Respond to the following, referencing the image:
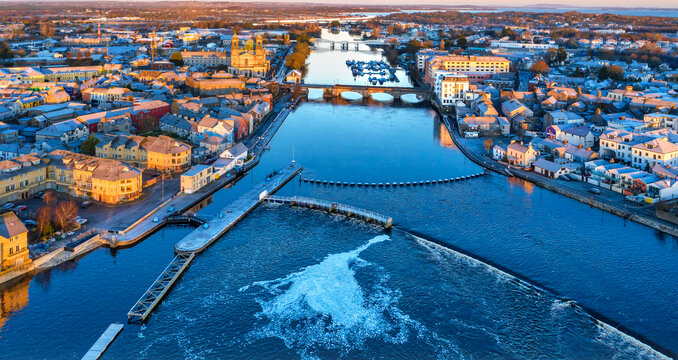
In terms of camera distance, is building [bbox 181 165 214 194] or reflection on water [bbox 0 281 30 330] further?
building [bbox 181 165 214 194]

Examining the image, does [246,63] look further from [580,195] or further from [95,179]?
[580,195]

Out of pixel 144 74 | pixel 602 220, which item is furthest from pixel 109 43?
pixel 602 220

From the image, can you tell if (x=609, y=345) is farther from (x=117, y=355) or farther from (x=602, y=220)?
(x=117, y=355)

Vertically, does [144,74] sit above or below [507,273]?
above

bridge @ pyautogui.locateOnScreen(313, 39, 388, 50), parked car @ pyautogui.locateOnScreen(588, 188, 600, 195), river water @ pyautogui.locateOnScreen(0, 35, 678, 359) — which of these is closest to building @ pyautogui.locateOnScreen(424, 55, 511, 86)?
parked car @ pyautogui.locateOnScreen(588, 188, 600, 195)

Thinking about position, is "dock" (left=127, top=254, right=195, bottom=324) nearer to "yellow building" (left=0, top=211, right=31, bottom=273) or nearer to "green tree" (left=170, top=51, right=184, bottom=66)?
"yellow building" (left=0, top=211, right=31, bottom=273)

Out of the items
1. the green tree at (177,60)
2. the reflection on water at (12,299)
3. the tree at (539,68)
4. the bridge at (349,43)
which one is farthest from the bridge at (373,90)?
the bridge at (349,43)

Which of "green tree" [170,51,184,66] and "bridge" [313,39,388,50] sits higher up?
"bridge" [313,39,388,50]

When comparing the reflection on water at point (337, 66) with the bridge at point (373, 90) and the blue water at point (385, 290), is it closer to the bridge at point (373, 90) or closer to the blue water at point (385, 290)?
the bridge at point (373, 90)
